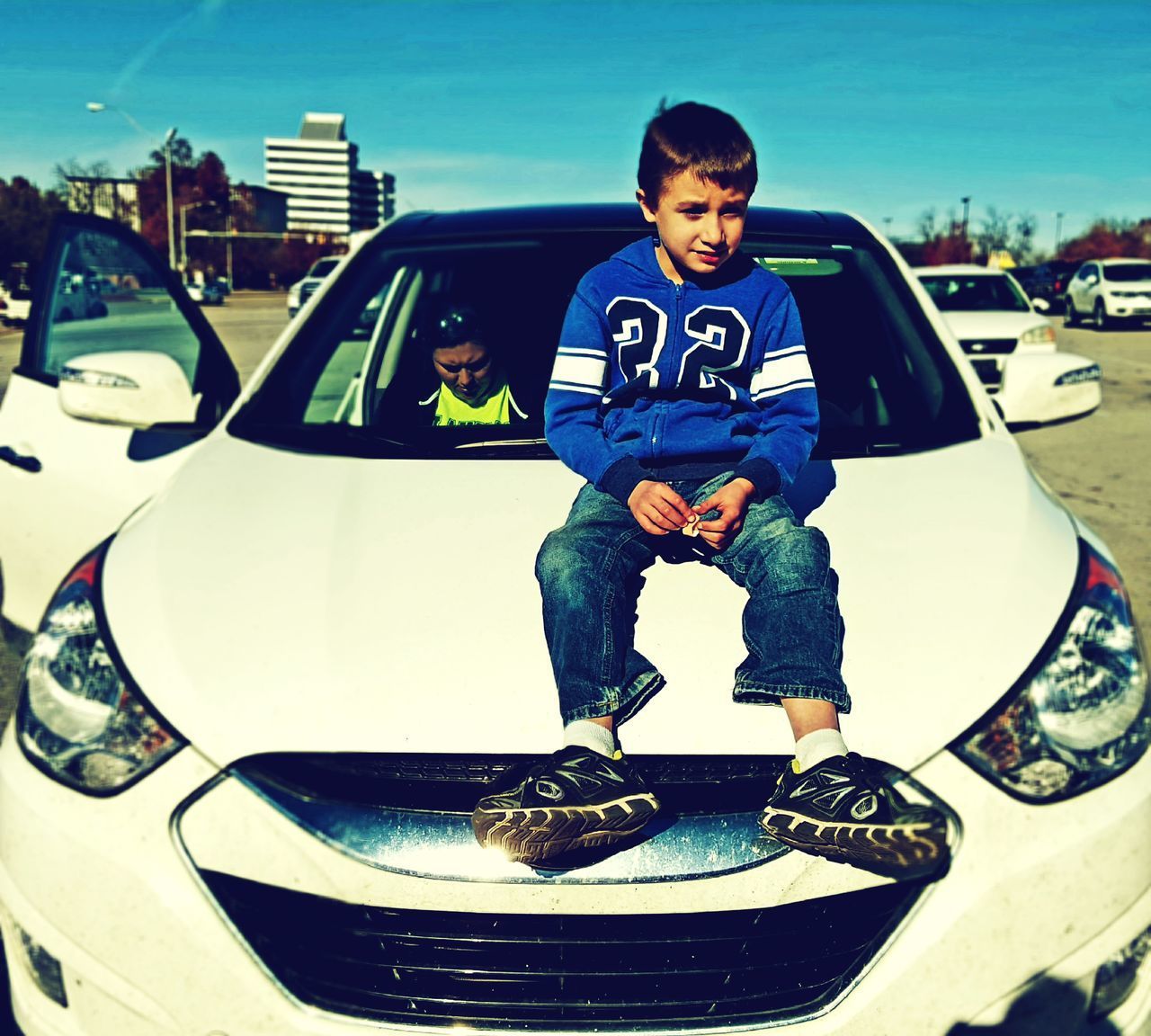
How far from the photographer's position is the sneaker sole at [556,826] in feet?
5.56

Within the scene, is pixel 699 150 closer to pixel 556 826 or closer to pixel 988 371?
pixel 556 826

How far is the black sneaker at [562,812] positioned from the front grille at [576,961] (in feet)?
0.35

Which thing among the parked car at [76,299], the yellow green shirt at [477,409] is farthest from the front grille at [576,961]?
the parked car at [76,299]

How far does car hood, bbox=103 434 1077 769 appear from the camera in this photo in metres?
1.86

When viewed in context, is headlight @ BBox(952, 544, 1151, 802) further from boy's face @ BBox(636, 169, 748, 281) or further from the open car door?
the open car door

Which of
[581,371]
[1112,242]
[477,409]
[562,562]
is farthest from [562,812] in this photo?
[1112,242]

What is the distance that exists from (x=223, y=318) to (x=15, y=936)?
133 ft

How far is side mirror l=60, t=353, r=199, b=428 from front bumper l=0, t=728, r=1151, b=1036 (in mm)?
1384

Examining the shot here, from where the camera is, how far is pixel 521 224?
11.2ft

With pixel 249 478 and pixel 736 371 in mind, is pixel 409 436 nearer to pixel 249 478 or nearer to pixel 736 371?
pixel 249 478

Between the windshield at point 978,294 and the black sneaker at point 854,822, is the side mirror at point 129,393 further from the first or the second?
the windshield at point 978,294

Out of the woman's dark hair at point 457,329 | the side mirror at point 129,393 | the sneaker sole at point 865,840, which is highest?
the woman's dark hair at point 457,329

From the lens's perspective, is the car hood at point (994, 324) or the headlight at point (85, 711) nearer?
the headlight at point (85, 711)

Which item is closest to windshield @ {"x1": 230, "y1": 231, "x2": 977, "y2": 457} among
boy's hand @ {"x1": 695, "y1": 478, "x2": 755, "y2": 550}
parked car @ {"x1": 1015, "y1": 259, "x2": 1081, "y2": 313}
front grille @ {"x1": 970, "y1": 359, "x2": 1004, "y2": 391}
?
boy's hand @ {"x1": 695, "y1": 478, "x2": 755, "y2": 550}
